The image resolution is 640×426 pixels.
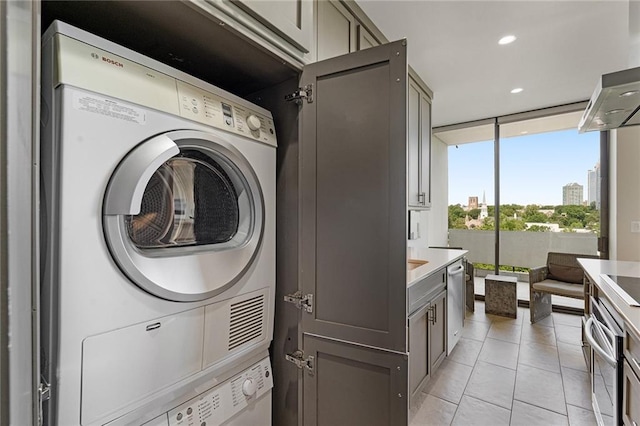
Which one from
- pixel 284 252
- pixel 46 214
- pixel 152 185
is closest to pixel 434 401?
pixel 284 252

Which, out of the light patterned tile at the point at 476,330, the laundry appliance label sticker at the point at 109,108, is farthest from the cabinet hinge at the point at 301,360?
the light patterned tile at the point at 476,330

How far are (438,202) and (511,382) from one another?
2971mm

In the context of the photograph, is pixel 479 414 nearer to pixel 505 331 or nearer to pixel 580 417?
pixel 580 417

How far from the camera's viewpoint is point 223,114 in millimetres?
1037

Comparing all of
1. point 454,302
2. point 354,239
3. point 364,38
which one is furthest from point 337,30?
point 454,302

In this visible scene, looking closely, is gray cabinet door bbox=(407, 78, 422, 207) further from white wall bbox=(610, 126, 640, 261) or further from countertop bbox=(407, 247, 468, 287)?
white wall bbox=(610, 126, 640, 261)

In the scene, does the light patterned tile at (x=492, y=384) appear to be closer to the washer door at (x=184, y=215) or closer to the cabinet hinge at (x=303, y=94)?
the washer door at (x=184, y=215)

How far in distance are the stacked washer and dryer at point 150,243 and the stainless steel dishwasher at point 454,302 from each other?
1.75m

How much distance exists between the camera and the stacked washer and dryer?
0.67 m

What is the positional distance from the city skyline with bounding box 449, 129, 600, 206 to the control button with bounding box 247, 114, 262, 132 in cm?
419

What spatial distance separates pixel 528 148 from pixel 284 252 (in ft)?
14.3

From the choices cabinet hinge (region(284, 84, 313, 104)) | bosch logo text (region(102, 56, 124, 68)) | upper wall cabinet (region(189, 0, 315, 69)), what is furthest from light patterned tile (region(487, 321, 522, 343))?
bosch logo text (region(102, 56, 124, 68))

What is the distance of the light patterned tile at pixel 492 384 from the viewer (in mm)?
2072

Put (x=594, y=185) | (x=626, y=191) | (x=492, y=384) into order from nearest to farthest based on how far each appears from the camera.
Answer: (x=492, y=384) → (x=626, y=191) → (x=594, y=185)
